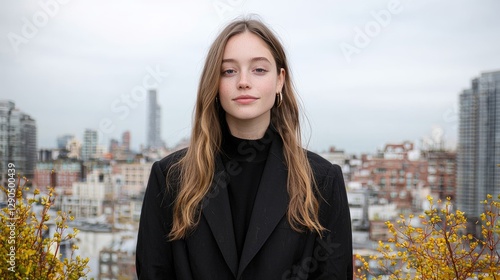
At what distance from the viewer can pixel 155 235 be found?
127 cm

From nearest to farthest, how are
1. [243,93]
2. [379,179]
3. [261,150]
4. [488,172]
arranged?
[243,93]
[261,150]
[488,172]
[379,179]

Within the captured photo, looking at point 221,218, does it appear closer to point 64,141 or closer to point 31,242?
point 31,242

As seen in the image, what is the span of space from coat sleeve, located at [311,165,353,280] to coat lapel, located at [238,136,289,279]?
12 cm

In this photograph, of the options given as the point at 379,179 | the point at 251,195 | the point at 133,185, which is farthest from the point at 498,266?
the point at 379,179

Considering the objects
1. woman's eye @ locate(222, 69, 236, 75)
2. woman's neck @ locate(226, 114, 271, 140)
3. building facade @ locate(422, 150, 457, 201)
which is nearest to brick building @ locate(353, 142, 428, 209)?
building facade @ locate(422, 150, 457, 201)

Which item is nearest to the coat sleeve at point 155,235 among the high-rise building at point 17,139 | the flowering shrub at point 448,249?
the flowering shrub at point 448,249

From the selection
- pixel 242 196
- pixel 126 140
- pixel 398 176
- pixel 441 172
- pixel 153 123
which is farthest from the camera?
pixel 398 176

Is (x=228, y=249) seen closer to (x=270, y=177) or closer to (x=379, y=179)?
(x=270, y=177)

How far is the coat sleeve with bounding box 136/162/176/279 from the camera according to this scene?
4.12 ft

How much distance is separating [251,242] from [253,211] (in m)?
0.08

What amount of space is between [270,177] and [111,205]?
95.6 feet

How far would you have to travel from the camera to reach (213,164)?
4.32 ft

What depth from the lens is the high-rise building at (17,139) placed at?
5.51 metres

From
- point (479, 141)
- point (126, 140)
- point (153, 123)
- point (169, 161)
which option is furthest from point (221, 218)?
point (126, 140)
